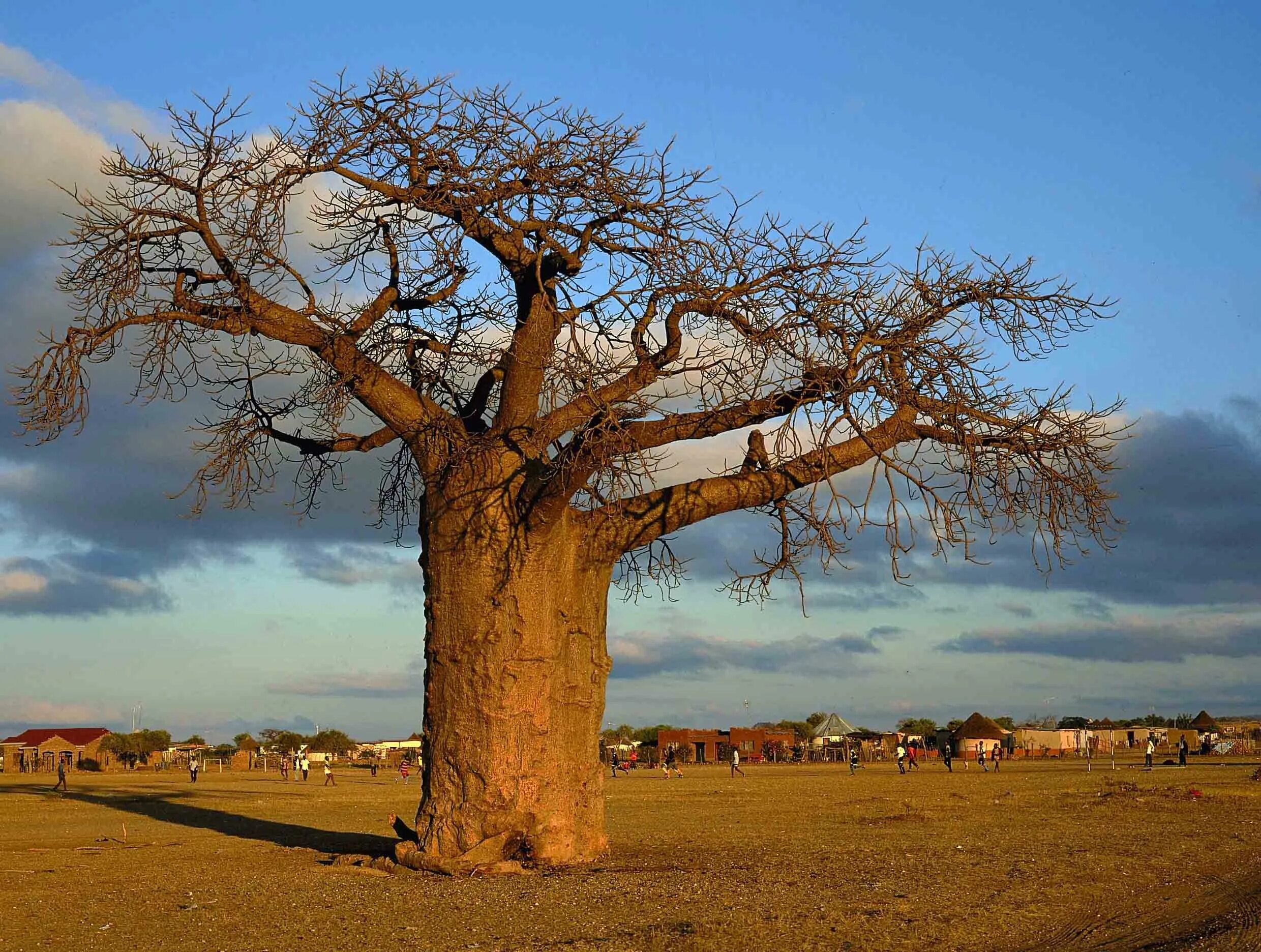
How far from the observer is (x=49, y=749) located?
3310 inches

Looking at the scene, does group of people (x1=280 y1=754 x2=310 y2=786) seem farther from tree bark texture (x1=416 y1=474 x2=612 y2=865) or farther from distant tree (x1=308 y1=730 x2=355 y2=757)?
distant tree (x1=308 y1=730 x2=355 y2=757)

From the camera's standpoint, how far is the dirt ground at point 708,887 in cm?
837

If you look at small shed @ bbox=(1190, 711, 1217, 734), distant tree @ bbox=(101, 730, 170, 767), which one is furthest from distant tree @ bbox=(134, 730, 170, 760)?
small shed @ bbox=(1190, 711, 1217, 734)

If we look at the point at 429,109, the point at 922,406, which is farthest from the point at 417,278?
the point at 922,406

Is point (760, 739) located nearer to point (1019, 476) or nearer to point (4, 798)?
point (4, 798)

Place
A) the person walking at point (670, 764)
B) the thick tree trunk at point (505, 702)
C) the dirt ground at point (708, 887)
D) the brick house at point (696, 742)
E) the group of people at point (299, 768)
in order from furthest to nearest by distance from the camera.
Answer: the brick house at point (696, 742) < the person walking at point (670, 764) < the group of people at point (299, 768) < the thick tree trunk at point (505, 702) < the dirt ground at point (708, 887)

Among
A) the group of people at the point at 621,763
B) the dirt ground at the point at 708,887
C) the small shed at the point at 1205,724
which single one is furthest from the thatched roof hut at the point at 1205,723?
the dirt ground at the point at 708,887

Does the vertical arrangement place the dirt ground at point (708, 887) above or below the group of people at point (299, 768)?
below

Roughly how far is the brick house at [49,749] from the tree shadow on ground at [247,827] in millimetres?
48431

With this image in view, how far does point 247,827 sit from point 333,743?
327 feet

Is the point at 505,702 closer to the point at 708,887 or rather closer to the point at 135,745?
the point at 708,887

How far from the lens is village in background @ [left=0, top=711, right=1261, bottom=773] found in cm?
7769

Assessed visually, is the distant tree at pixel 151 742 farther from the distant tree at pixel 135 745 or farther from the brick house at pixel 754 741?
the brick house at pixel 754 741

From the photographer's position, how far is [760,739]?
94625 mm
